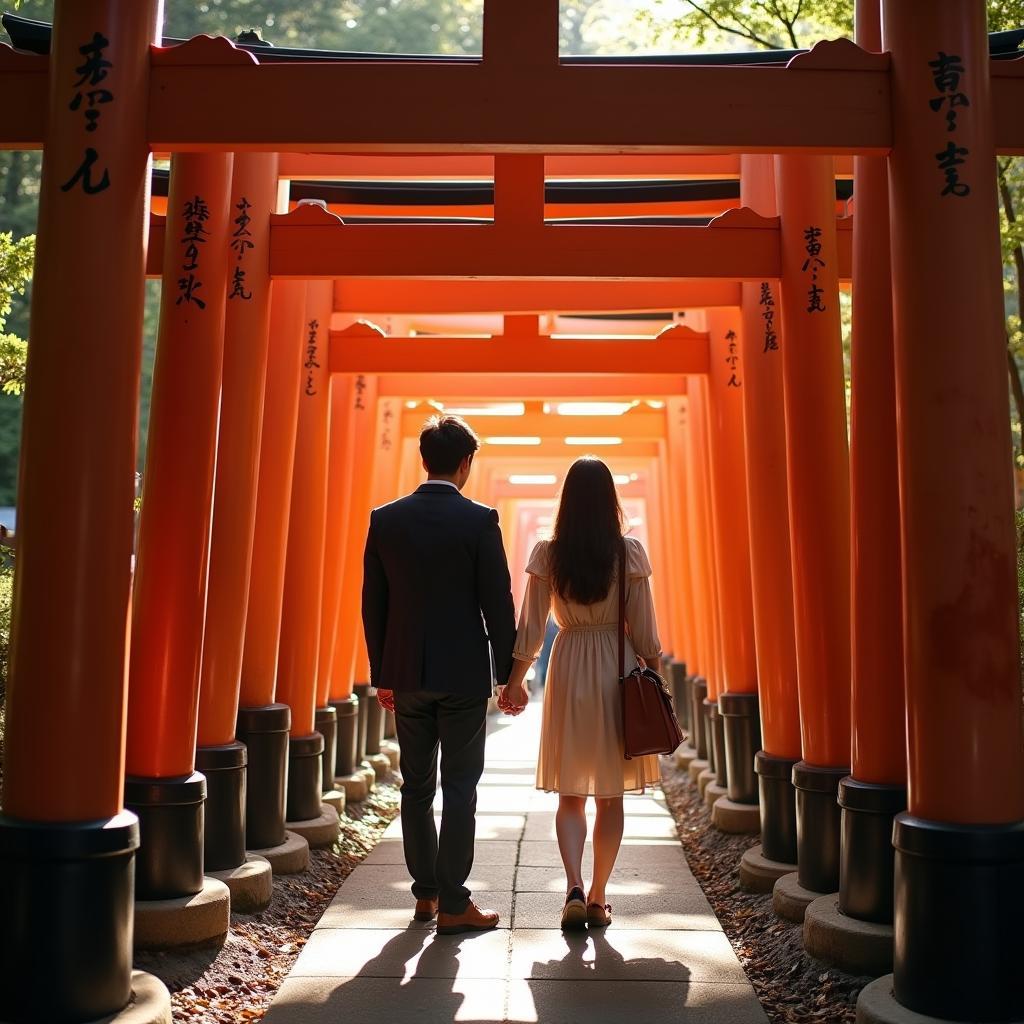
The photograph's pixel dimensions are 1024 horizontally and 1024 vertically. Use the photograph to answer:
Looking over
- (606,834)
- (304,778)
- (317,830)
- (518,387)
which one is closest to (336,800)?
(304,778)

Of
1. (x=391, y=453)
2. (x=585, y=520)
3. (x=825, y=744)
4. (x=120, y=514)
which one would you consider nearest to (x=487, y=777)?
(x=391, y=453)

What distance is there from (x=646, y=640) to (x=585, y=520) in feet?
1.68

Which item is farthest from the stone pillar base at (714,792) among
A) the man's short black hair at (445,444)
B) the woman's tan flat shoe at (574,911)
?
the man's short black hair at (445,444)

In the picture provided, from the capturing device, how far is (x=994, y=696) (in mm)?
3449

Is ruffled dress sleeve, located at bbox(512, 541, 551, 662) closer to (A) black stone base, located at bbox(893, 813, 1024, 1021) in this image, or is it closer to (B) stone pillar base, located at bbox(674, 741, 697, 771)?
(A) black stone base, located at bbox(893, 813, 1024, 1021)

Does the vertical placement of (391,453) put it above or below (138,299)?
above

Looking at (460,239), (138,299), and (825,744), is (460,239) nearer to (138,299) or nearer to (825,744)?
(138,299)

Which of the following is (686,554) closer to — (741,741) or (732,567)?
(732,567)

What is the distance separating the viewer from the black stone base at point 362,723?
964cm

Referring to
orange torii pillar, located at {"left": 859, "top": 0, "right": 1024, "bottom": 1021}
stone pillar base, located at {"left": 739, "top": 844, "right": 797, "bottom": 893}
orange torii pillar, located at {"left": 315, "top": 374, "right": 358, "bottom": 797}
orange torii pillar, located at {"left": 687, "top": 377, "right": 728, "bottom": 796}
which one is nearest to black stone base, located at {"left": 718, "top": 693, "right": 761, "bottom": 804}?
orange torii pillar, located at {"left": 687, "top": 377, "right": 728, "bottom": 796}

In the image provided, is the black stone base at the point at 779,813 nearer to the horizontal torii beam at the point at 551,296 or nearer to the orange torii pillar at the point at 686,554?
the horizontal torii beam at the point at 551,296

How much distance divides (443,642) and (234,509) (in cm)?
155

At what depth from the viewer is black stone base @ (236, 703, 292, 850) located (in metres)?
5.82

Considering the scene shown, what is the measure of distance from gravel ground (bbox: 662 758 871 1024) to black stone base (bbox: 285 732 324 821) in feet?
6.99
